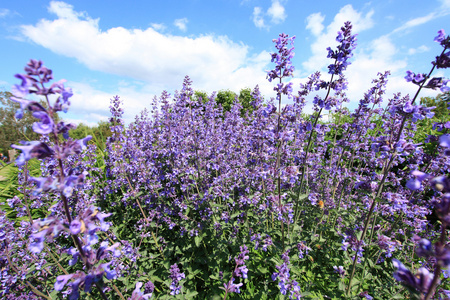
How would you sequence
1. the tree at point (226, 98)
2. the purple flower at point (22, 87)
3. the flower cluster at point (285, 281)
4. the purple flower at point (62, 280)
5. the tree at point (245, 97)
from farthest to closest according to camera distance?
the tree at point (226, 98)
the tree at point (245, 97)
the flower cluster at point (285, 281)
the purple flower at point (62, 280)
the purple flower at point (22, 87)

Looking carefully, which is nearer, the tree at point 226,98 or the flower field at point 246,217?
the flower field at point 246,217

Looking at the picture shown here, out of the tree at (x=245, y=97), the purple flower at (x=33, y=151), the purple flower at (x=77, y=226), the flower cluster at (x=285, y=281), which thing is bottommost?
the flower cluster at (x=285, y=281)

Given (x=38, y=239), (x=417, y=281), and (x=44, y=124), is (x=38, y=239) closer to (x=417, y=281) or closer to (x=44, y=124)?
(x=44, y=124)

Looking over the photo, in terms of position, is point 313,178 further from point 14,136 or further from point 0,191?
point 14,136

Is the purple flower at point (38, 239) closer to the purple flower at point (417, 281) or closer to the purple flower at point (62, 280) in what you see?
the purple flower at point (62, 280)

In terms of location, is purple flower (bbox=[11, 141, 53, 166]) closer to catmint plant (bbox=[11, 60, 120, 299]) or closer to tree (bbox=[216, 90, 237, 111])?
catmint plant (bbox=[11, 60, 120, 299])

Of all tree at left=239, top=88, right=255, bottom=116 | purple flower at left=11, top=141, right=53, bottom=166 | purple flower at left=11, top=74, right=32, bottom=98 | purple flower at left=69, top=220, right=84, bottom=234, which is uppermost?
tree at left=239, top=88, right=255, bottom=116

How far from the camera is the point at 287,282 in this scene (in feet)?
10.8

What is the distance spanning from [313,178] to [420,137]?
200 inches

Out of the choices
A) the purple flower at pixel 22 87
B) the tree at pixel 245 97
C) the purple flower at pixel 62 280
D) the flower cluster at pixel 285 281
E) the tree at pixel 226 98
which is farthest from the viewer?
the tree at pixel 226 98

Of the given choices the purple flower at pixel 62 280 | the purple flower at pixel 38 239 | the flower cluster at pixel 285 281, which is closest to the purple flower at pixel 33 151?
the purple flower at pixel 38 239

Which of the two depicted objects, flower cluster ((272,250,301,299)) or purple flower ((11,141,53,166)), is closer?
purple flower ((11,141,53,166))

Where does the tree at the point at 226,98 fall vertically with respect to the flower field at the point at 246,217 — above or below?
above

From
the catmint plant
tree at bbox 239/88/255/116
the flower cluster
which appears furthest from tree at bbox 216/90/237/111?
the catmint plant
